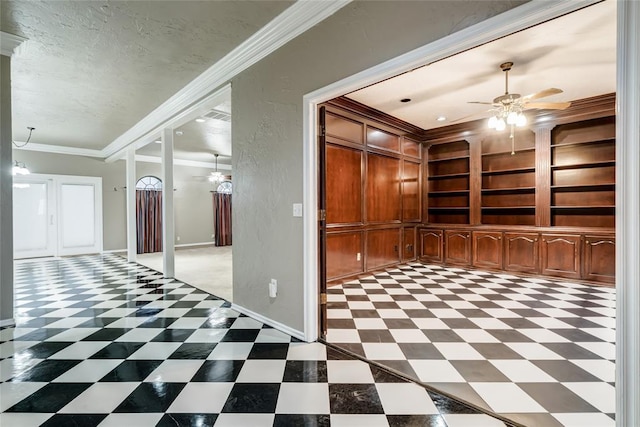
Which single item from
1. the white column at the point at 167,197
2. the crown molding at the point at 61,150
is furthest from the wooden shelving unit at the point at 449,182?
the crown molding at the point at 61,150

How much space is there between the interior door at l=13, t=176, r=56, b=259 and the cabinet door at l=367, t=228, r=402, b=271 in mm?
8015

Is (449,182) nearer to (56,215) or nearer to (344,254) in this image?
(344,254)

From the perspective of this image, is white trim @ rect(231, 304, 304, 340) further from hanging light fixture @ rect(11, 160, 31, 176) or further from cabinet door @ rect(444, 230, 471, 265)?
hanging light fixture @ rect(11, 160, 31, 176)

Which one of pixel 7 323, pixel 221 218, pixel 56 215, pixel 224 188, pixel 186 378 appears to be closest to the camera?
pixel 186 378

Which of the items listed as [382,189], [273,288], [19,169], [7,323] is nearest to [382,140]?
[382,189]

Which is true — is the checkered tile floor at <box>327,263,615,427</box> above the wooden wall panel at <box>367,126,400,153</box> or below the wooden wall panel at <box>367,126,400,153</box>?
below

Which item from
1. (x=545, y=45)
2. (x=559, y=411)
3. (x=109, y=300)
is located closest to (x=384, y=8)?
(x=545, y=45)

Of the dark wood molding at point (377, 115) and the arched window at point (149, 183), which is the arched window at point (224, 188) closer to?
the arched window at point (149, 183)

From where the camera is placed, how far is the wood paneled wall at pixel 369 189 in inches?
174

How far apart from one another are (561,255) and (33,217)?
1122 centimetres

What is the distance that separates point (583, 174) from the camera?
470 cm

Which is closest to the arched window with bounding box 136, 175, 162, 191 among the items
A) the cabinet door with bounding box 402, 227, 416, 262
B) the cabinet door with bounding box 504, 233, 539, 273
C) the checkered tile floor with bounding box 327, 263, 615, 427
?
the checkered tile floor with bounding box 327, 263, 615, 427

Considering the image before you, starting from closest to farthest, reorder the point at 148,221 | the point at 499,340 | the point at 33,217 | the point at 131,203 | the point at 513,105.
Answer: the point at 499,340, the point at 513,105, the point at 131,203, the point at 33,217, the point at 148,221

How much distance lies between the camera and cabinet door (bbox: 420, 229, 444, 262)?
5900mm
